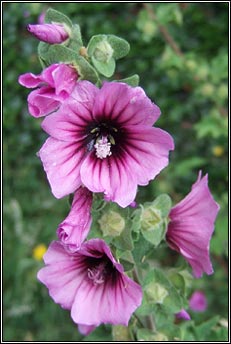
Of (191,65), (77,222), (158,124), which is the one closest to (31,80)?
(77,222)

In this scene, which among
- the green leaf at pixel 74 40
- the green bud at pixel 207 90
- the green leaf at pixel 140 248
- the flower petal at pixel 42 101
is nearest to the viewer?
the flower petal at pixel 42 101

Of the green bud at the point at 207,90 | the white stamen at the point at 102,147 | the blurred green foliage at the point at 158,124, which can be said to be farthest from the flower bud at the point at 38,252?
the white stamen at the point at 102,147

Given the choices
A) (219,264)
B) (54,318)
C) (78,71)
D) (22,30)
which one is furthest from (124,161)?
(22,30)

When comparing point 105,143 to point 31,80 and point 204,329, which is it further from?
point 204,329

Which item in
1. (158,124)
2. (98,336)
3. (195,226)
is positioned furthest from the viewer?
(158,124)

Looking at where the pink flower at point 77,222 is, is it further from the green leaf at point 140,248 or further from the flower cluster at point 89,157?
the green leaf at point 140,248
